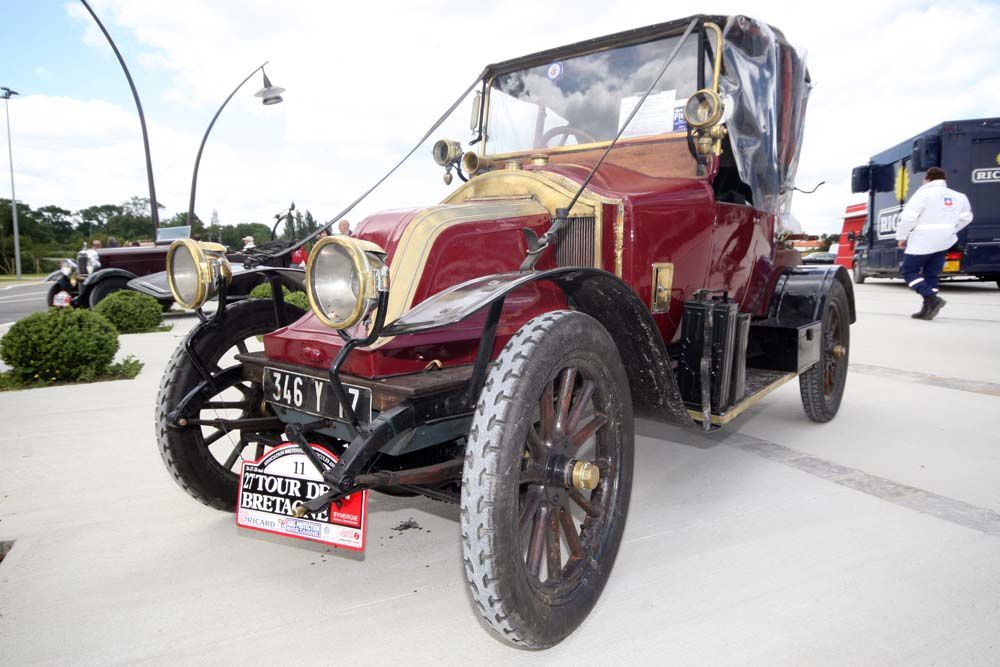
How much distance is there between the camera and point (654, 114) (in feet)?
10.6

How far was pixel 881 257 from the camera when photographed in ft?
48.5

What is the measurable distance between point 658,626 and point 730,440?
2.10 meters

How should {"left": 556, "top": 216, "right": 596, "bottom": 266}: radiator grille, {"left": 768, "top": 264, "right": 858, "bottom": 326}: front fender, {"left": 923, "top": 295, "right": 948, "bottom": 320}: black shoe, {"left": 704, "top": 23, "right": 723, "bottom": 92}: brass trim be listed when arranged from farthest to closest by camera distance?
{"left": 923, "top": 295, "right": 948, "bottom": 320}: black shoe, {"left": 768, "top": 264, "right": 858, "bottom": 326}: front fender, {"left": 704, "top": 23, "right": 723, "bottom": 92}: brass trim, {"left": 556, "top": 216, "right": 596, "bottom": 266}: radiator grille

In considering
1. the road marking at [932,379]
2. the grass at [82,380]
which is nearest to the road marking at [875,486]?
the road marking at [932,379]

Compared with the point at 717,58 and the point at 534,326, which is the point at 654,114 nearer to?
the point at 717,58

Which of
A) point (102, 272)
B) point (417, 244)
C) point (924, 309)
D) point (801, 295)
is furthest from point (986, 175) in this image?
point (102, 272)

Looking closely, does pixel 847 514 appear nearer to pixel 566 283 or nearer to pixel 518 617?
pixel 566 283

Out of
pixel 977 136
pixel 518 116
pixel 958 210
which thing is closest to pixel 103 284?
pixel 518 116

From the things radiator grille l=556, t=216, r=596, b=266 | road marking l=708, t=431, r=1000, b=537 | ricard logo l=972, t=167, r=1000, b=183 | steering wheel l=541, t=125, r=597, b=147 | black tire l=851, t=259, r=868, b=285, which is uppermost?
ricard logo l=972, t=167, r=1000, b=183

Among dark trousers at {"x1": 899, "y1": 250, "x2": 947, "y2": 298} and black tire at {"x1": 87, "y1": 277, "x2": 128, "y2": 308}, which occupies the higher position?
dark trousers at {"x1": 899, "y1": 250, "x2": 947, "y2": 298}

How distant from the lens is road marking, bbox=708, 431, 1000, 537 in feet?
9.00

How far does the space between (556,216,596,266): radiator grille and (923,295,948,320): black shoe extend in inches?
321

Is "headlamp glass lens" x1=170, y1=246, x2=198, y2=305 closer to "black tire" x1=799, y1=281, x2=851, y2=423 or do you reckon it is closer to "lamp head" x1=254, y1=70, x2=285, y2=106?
"black tire" x1=799, y1=281, x2=851, y2=423

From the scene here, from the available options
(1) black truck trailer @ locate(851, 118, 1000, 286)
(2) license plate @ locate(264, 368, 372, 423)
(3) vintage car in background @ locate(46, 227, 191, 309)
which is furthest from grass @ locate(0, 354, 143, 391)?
(1) black truck trailer @ locate(851, 118, 1000, 286)
